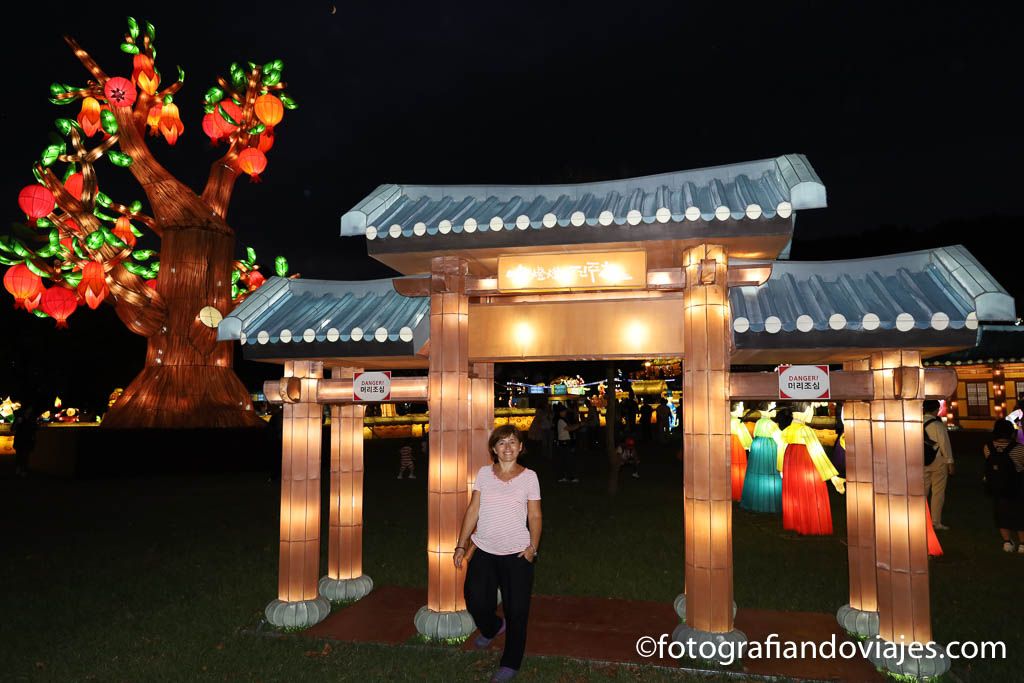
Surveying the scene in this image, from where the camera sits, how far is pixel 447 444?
18.1 feet

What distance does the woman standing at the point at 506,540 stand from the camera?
14.6ft

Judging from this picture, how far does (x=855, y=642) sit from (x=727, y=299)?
2.88 metres

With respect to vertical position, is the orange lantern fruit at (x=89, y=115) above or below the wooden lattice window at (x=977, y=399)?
above

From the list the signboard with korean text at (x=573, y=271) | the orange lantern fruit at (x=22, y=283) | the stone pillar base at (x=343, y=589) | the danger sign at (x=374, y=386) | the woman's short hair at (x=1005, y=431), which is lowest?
the stone pillar base at (x=343, y=589)

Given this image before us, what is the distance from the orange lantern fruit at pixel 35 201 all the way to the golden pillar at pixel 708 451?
15.3 metres

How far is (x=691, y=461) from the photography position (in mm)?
5086

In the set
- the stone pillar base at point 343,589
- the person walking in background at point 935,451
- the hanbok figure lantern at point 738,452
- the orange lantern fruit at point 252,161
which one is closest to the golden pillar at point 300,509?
the stone pillar base at point 343,589

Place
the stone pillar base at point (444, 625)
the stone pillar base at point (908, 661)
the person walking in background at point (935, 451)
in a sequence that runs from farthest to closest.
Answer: the person walking in background at point (935, 451)
the stone pillar base at point (444, 625)
the stone pillar base at point (908, 661)

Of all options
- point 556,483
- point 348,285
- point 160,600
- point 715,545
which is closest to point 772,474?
Result: point 556,483

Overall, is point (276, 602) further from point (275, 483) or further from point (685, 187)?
point (275, 483)

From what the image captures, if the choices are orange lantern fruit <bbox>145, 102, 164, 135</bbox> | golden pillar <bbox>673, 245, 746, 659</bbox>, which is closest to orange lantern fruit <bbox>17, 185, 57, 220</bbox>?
orange lantern fruit <bbox>145, 102, 164, 135</bbox>

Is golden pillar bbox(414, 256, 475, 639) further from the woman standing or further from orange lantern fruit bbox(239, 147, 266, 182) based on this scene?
orange lantern fruit bbox(239, 147, 266, 182)

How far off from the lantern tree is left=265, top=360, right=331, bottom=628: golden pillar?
13192 mm

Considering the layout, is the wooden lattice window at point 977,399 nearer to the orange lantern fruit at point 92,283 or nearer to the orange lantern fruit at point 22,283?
the orange lantern fruit at point 92,283
